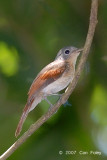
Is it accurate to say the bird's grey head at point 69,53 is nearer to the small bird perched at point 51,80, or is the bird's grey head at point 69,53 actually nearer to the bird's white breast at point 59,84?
the small bird perched at point 51,80

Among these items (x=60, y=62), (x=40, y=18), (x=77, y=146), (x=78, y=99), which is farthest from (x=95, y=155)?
(x=40, y=18)

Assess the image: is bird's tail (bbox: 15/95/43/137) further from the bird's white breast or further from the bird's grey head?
the bird's grey head

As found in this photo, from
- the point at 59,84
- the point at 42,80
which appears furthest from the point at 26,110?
the point at 59,84

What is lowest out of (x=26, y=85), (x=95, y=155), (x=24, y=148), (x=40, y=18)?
(x=95, y=155)

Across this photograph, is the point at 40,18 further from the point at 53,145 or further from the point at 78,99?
the point at 53,145

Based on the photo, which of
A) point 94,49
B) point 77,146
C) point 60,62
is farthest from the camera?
point 94,49

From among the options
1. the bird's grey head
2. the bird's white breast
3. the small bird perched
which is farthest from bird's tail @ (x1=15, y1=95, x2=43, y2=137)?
the bird's grey head

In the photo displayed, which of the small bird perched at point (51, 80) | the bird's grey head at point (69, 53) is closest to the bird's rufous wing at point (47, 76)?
the small bird perched at point (51, 80)

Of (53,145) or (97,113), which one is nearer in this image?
(53,145)

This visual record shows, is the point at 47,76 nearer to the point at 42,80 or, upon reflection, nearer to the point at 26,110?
the point at 42,80
